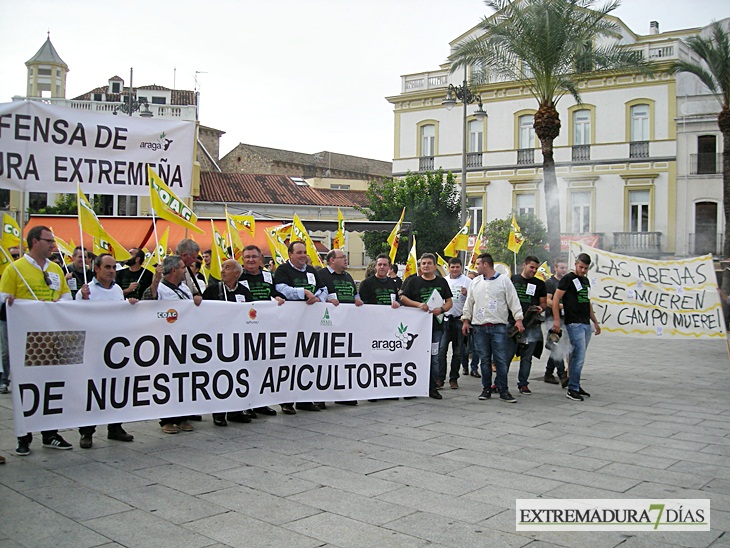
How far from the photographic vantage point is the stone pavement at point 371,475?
442cm

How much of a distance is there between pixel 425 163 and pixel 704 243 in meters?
15.7

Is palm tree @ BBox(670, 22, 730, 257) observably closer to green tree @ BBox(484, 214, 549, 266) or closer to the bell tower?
green tree @ BBox(484, 214, 549, 266)

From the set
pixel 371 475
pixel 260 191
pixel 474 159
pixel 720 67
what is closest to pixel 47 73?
pixel 260 191

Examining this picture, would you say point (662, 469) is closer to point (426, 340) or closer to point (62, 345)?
point (426, 340)

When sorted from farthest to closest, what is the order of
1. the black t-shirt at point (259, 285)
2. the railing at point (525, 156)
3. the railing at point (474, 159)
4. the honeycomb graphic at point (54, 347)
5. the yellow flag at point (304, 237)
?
the railing at point (474, 159), the railing at point (525, 156), the yellow flag at point (304, 237), the black t-shirt at point (259, 285), the honeycomb graphic at point (54, 347)

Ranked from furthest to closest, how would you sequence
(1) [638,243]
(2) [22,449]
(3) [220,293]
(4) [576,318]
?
(1) [638,243] → (4) [576,318] → (3) [220,293] → (2) [22,449]

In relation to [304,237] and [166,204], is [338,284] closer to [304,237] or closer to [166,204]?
[304,237]

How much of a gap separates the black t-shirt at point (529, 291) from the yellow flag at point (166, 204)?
496 cm

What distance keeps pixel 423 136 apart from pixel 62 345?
37992mm

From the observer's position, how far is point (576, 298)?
9.48m

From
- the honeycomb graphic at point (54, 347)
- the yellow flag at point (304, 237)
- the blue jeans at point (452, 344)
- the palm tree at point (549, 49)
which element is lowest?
the blue jeans at point (452, 344)

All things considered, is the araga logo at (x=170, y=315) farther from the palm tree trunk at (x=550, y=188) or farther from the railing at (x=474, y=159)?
the railing at (x=474, y=159)

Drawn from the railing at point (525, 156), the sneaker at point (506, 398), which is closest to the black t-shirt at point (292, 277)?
the sneaker at point (506, 398)

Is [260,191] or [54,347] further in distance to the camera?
[260,191]
